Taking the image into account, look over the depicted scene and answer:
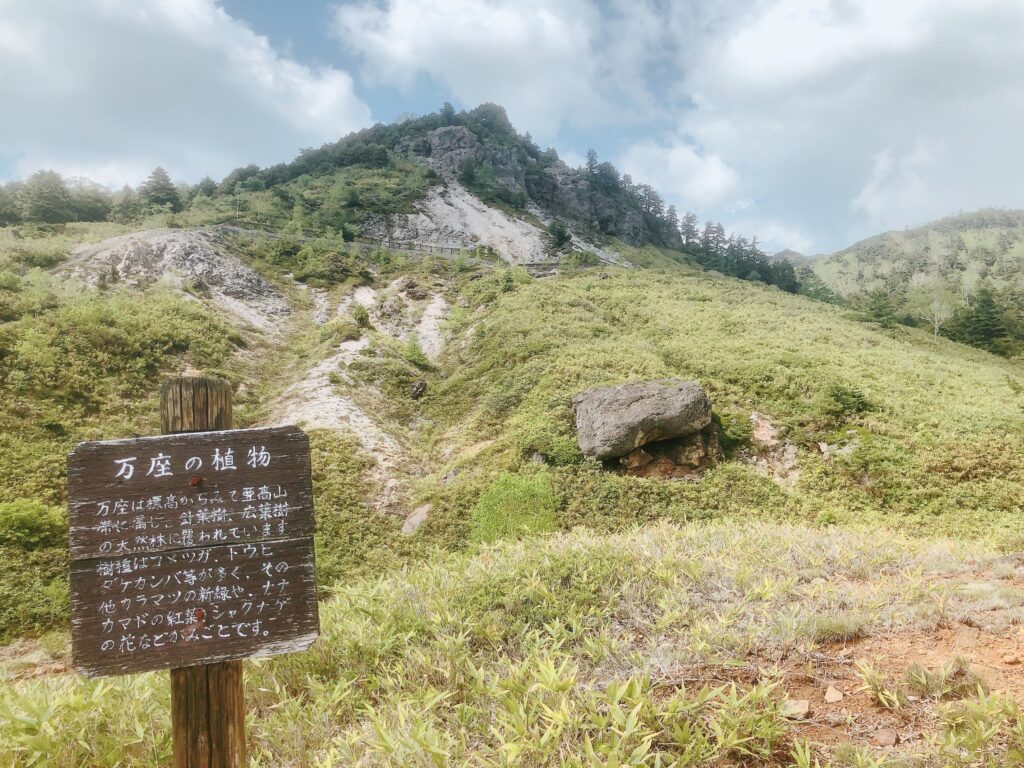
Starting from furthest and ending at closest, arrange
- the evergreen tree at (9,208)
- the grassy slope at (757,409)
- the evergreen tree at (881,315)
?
the evergreen tree at (9,208) → the evergreen tree at (881,315) → the grassy slope at (757,409)

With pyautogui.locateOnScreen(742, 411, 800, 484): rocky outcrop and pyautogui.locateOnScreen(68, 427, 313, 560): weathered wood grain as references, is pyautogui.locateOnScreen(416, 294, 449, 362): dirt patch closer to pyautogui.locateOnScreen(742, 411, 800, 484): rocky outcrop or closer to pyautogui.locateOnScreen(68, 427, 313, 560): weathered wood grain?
pyautogui.locateOnScreen(742, 411, 800, 484): rocky outcrop

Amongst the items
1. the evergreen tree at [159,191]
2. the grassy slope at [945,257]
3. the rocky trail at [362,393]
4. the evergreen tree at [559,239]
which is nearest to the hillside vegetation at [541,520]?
the rocky trail at [362,393]

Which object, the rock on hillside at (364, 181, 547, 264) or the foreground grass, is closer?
the foreground grass

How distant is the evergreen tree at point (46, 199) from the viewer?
43719mm

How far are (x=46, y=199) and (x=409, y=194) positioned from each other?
36409mm

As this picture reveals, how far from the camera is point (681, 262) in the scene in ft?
302

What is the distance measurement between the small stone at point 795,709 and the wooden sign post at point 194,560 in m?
3.30

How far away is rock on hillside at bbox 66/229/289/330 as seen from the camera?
87.2 feet

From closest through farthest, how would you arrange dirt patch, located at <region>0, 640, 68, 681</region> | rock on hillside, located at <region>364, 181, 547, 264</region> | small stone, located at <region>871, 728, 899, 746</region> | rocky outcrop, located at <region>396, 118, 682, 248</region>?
small stone, located at <region>871, 728, 899, 746</region>, dirt patch, located at <region>0, 640, 68, 681</region>, rock on hillside, located at <region>364, 181, 547, 264</region>, rocky outcrop, located at <region>396, 118, 682, 248</region>

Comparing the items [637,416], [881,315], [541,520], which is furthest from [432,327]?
[881,315]

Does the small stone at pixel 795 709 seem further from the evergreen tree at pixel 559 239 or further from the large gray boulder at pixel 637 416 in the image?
the evergreen tree at pixel 559 239

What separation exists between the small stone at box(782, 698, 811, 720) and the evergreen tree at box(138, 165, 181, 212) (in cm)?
6421

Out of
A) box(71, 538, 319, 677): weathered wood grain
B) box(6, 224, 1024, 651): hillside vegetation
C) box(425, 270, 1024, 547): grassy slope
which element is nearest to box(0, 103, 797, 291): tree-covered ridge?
box(6, 224, 1024, 651): hillside vegetation

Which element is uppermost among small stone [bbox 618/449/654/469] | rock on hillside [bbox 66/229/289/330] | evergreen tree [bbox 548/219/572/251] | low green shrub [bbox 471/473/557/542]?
evergreen tree [bbox 548/219/572/251]
